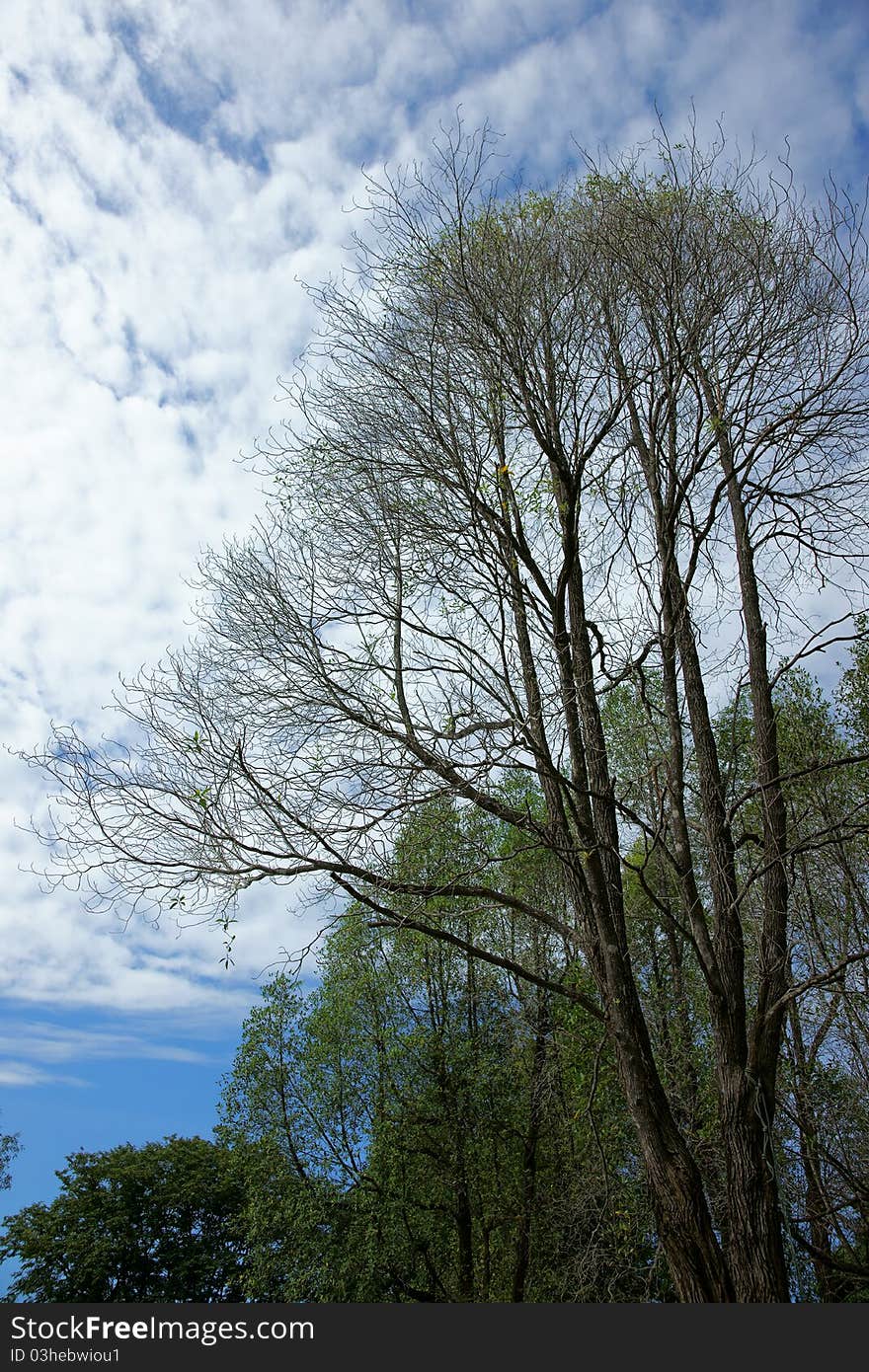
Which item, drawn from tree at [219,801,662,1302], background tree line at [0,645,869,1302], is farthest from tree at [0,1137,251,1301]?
tree at [219,801,662,1302]

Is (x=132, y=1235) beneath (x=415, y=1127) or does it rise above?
beneath

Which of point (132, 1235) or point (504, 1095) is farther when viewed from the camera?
point (132, 1235)

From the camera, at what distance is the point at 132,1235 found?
18.2 metres

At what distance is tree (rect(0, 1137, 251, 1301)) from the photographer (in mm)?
17625

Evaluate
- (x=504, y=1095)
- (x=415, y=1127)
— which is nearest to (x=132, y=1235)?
(x=415, y=1127)

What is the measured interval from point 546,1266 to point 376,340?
11.9m

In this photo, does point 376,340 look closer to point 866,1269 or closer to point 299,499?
point 299,499

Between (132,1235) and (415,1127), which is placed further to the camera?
(132,1235)

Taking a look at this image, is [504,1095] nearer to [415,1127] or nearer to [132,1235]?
[415,1127]

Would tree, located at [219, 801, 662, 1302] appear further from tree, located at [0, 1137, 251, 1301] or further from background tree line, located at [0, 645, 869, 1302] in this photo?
tree, located at [0, 1137, 251, 1301]

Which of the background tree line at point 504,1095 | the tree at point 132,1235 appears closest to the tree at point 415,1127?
the background tree line at point 504,1095

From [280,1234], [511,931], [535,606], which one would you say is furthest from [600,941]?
[280,1234]

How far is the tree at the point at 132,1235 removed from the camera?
17.6m

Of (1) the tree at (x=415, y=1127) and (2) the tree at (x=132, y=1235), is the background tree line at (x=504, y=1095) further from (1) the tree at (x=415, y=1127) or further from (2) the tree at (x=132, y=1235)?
(2) the tree at (x=132, y=1235)
